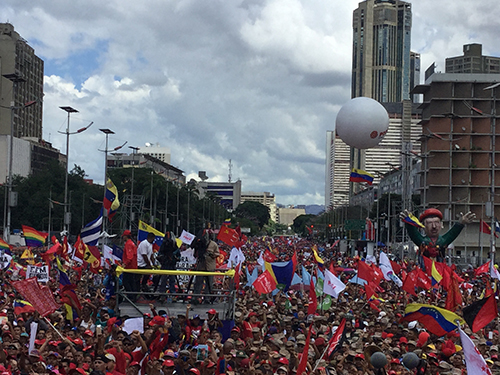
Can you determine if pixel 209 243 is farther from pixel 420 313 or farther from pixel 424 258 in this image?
pixel 424 258

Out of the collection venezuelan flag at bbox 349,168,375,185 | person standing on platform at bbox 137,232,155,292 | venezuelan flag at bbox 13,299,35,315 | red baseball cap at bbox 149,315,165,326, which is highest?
venezuelan flag at bbox 349,168,375,185

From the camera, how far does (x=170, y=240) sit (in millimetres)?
15492

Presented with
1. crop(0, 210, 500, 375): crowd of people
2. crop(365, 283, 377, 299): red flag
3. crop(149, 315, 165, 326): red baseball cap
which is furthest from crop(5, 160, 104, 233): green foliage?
crop(149, 315, 165, 326): red baseball cap

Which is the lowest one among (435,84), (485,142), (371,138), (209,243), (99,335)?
(99,335)

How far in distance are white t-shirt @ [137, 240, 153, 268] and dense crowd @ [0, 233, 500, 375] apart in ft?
1.67

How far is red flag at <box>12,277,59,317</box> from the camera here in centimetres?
1269

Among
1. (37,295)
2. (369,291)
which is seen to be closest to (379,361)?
(37,295)

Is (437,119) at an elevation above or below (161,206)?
above

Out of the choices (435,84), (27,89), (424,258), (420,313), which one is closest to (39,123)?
(27,89)

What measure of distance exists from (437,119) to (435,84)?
Answer: 10.4 ft

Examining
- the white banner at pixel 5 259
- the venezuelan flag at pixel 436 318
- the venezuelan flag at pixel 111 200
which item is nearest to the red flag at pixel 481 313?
the venezuelan flag at pixel 436 318

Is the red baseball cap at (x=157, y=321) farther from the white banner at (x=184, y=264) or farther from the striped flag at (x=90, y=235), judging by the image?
the striped flag at (x=90, y=235)

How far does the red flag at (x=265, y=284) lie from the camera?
17297mm

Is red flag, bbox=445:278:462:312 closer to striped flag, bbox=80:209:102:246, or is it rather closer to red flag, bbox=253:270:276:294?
red flag, bbox=253:270:276:294
